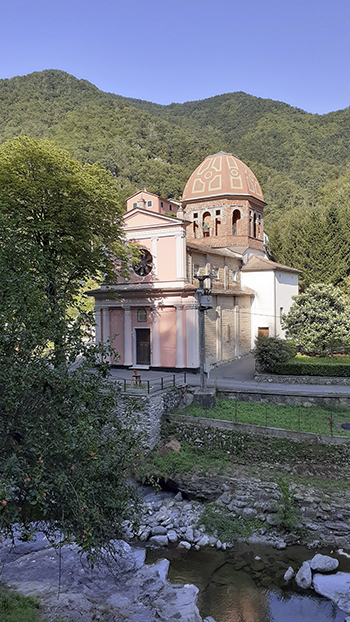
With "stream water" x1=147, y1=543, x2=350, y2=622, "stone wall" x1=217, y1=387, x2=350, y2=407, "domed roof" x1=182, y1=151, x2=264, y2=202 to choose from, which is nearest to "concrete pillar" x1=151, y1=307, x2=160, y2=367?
"stone wall" x1=217, y1=387, x2=350, y2=407

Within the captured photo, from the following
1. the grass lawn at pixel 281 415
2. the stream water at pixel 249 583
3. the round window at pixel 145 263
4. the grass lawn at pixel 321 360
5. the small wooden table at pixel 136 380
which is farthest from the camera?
the round window at pixel 145 263

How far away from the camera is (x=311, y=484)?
14406mm

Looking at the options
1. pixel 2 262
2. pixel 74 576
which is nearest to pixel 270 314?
pixel 74 576

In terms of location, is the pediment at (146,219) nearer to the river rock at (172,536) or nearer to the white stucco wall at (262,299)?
the white stucco wall at (262,299)

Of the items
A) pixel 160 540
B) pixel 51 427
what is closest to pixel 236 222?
pixel 160 540

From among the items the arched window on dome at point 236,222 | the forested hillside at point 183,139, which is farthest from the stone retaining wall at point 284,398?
the forested hillside at point 183,139

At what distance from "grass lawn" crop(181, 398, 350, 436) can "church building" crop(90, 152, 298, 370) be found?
5.17 metres

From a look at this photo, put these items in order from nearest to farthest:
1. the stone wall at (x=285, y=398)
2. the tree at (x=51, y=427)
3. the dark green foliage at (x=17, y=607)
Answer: the tree at (x=51, y=427) → the dark green foliage at (x=17, y=607) → the stone wall at (x=285, y=398)

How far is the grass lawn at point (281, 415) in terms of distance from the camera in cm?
1670

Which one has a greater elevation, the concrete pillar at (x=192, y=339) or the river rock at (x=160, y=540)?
the concrete pillar at (x=192, y=339)

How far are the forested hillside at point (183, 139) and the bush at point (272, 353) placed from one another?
768 inches

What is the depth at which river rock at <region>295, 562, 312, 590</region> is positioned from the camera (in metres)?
10.9

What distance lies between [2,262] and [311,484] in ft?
40.5

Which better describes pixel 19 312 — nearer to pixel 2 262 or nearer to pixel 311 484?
pixel 2 262
